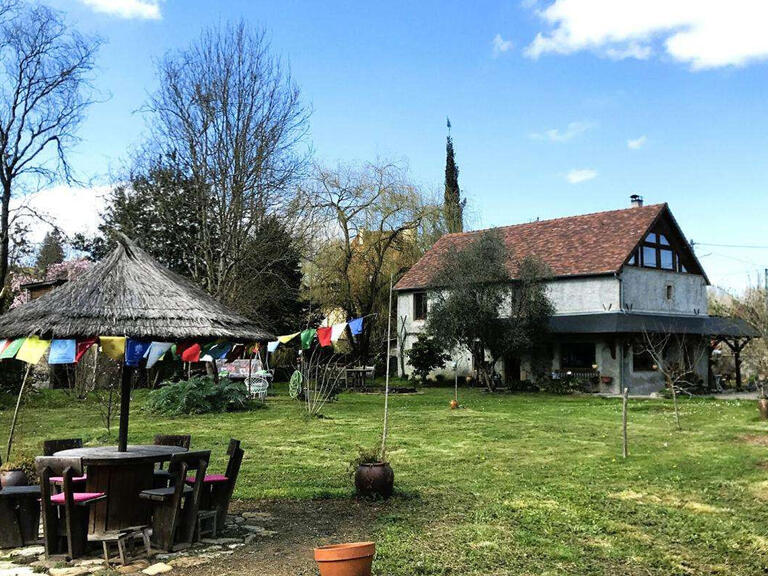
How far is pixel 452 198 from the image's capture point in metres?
43.7

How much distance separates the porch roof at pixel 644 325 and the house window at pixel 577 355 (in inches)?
53.9

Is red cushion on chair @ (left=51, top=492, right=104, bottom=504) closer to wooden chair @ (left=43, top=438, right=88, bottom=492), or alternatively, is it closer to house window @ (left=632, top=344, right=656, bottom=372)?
wooden chair @ (left=43, top=438, right=88, bottom=492)

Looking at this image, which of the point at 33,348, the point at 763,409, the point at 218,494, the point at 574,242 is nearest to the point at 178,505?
the point at 218,494

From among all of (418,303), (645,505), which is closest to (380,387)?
(418,303)

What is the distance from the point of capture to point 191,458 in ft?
24.5

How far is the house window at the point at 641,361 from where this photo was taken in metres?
30.4

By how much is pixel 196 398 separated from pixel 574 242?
19223 mm

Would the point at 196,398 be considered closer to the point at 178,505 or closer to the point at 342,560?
the point at 178,505

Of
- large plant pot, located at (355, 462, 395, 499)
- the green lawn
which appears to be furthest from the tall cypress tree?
large plant pot, located at (355, 462, 395, 499)

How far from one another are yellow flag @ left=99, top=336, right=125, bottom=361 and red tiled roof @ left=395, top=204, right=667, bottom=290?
959 inches

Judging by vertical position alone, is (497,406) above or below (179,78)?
below

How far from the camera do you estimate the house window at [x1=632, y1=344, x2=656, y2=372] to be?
1195 inches

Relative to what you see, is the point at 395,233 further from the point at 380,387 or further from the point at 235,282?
the point at 235,282

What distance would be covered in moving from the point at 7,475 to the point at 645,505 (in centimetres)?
790
